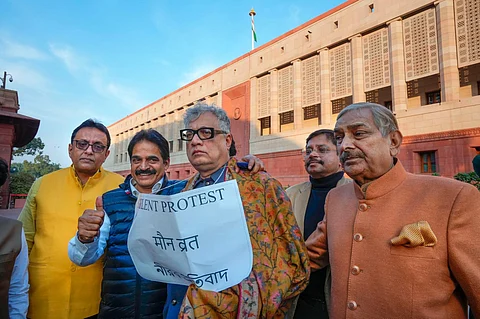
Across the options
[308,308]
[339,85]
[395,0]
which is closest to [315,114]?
[339,85]

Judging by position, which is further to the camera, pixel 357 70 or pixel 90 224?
pixel 357 70

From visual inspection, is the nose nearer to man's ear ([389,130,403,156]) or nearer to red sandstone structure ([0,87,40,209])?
man's ear ([389,130,403,156])

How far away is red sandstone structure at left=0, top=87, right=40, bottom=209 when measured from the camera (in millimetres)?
7758

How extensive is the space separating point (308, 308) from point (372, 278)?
93 cm

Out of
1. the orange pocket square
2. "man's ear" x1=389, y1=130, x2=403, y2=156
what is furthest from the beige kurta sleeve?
"man's ear" x1=389, y1=130, x2=403, y2=156

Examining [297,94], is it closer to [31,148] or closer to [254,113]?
[254,113]

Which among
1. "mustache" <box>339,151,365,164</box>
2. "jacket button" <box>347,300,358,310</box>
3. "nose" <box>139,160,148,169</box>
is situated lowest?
"jacket button" <box>347,300,358,310</box>

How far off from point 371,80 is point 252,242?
1583 centimetres

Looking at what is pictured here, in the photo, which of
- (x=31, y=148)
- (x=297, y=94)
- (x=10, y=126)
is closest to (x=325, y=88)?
(x=297, y=94)

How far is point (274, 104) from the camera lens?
19344 millimetres

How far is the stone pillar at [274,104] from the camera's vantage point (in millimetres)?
19172

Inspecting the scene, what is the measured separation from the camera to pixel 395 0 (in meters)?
13.7

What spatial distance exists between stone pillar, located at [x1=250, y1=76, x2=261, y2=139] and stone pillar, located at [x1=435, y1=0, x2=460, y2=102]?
11.6m

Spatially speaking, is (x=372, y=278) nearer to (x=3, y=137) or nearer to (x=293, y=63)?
(x=3, y=137)
